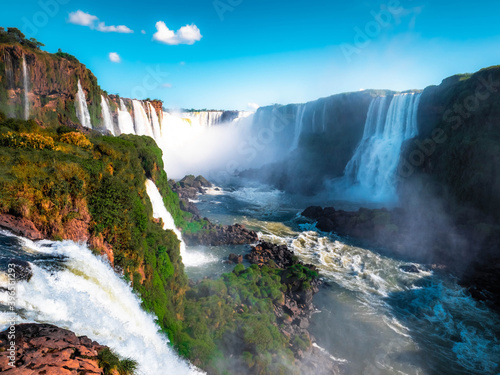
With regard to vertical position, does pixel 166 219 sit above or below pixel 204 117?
below

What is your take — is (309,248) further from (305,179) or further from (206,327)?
(305,179)

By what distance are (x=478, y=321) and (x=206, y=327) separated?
17.2m

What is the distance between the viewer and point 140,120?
174 feet

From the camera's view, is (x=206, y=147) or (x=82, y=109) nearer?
(x=82, y=109)

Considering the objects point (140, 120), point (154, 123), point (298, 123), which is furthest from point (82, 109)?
point (298, 123)

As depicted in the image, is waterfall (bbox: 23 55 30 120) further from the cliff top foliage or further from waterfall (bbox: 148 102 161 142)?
waterfall (bbox: 148 102 161 142)

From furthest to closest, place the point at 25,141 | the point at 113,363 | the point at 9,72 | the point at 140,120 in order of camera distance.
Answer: the point at 140,120, the point at 9,72, the point at 25,141, the point at 113,363

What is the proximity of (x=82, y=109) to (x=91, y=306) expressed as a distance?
114 ft

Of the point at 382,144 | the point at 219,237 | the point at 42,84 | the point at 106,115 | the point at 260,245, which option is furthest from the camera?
the point at 382,144

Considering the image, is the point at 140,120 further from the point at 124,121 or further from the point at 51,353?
the point at 51,353

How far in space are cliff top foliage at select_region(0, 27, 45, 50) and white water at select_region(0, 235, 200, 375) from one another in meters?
29.5

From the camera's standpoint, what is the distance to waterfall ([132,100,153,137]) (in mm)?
51875

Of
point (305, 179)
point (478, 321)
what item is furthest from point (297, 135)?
point (478, 321)

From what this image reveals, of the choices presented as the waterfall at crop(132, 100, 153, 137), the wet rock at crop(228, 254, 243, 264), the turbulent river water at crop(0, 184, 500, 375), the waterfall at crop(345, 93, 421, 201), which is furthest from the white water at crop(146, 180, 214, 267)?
the waterfall at crop(132, 100, 153, 137)
